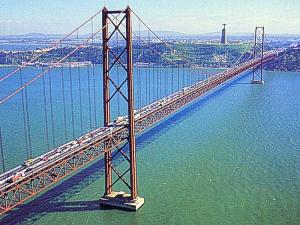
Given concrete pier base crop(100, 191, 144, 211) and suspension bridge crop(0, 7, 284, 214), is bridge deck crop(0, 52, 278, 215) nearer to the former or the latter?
suspension bridge crop(0, 7, 284, 214)

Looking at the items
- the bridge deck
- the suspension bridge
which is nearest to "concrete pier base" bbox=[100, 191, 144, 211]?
the suspension bridge

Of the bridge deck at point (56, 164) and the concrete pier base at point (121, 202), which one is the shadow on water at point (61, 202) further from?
the bridge deck at point (56, 164)

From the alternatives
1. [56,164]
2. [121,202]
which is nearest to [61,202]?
[121,202]

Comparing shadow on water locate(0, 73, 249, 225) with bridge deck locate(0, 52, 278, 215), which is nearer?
bridge deck locate(0, 52, 278, 215)

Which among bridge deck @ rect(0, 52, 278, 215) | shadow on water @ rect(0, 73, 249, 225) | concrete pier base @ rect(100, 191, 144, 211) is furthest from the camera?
concrete pier base @ rect(100, 191, 144, 211)

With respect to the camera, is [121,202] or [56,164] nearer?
[56,164]

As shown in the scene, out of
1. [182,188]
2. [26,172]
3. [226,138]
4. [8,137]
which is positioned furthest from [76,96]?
[26,172]

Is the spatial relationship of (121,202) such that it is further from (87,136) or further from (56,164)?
(56,164)

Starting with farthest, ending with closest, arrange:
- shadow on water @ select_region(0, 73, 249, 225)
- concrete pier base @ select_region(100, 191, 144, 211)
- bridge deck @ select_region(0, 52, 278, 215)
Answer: concrete pier base @ select_region(100, 191, 144, 211), shadow on water @ select_region(0, 73, 249, 225), bridge deck @ select_region(0, 52, 278, 215)
